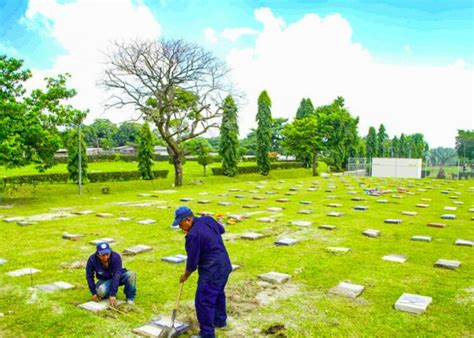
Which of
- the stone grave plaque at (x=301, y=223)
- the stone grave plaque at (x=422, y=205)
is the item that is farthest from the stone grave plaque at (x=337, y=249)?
the stone grave plaque at (x=422, y=205)

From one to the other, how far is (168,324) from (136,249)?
3.67 metres

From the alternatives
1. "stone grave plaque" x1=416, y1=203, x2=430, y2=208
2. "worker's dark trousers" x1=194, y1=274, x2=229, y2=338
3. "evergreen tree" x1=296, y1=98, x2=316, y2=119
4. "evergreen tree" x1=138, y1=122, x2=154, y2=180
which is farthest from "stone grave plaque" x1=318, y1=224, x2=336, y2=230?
"evergreen tree" x1=296, y1=98, x2=316, y2=119

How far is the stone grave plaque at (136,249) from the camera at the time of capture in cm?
757

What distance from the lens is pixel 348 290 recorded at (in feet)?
18.0

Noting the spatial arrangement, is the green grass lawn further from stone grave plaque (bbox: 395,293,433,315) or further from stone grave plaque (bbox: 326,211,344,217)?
stone grave plaque (bbox: 326,211,344,217)

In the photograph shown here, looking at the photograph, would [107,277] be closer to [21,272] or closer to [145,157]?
[21,272]

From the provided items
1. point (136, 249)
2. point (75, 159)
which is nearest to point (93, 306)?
point (136, 249)

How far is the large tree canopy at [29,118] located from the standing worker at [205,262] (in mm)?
11437

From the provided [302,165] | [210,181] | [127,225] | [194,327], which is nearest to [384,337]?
[194,327]

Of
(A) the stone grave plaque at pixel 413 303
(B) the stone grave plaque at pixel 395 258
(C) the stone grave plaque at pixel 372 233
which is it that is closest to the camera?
(A) the stone grave plaque at pixel 413 303

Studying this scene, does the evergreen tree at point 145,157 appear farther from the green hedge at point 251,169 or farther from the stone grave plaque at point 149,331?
the stone grave plaque at point 149,331

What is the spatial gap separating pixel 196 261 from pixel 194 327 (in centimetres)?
90

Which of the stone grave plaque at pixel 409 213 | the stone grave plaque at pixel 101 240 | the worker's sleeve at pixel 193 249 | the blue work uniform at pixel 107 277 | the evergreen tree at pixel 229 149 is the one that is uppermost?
the evergreen tree at pixel 229 149

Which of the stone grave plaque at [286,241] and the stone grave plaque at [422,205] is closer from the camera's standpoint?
the stone grave plaque at [286,241]
